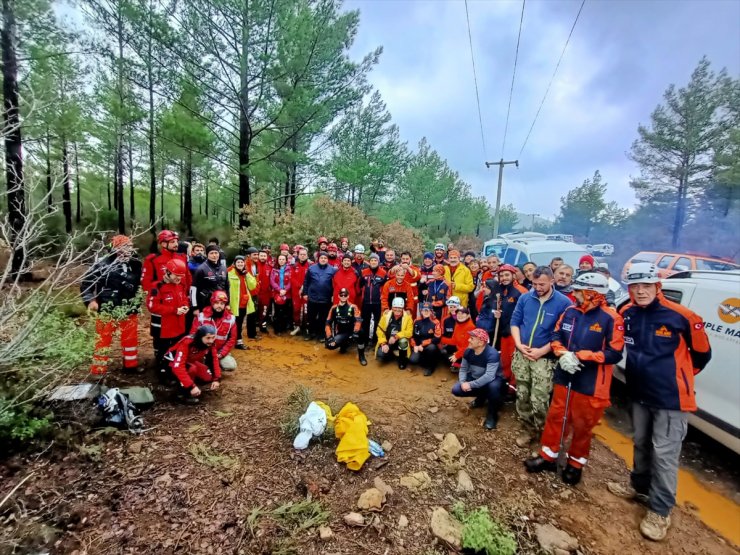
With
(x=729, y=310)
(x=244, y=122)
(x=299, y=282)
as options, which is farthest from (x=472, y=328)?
(x=244, y=122)

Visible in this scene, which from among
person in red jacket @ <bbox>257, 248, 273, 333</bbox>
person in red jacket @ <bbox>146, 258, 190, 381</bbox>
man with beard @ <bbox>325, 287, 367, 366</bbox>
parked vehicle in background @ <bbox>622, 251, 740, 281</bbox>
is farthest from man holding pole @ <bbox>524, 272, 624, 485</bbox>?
parked vehicle in background @ <bbox>622, 251, 740, 281</bbox>

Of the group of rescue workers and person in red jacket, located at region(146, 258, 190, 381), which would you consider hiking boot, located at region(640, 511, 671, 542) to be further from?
person in red jacket, located at region(146, 258, 190, 381)

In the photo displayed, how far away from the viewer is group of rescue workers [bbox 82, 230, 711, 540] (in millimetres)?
2781

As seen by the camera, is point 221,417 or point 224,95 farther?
point 224,95

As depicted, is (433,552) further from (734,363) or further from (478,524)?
(734,363)

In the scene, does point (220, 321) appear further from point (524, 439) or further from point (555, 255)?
point (555, 255)

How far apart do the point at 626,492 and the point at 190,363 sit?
4.83m

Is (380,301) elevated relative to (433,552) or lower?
elevated

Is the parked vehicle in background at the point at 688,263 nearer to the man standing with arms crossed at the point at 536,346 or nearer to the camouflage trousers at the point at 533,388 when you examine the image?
the man standing with arms crossed at the point at 536,346

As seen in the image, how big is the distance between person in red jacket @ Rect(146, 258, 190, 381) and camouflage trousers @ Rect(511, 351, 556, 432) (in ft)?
13.9

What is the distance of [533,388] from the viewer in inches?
147

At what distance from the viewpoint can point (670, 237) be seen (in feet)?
72.7

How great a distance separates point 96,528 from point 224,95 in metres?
10.5

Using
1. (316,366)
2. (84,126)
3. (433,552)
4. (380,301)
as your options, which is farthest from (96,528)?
(84,126)
